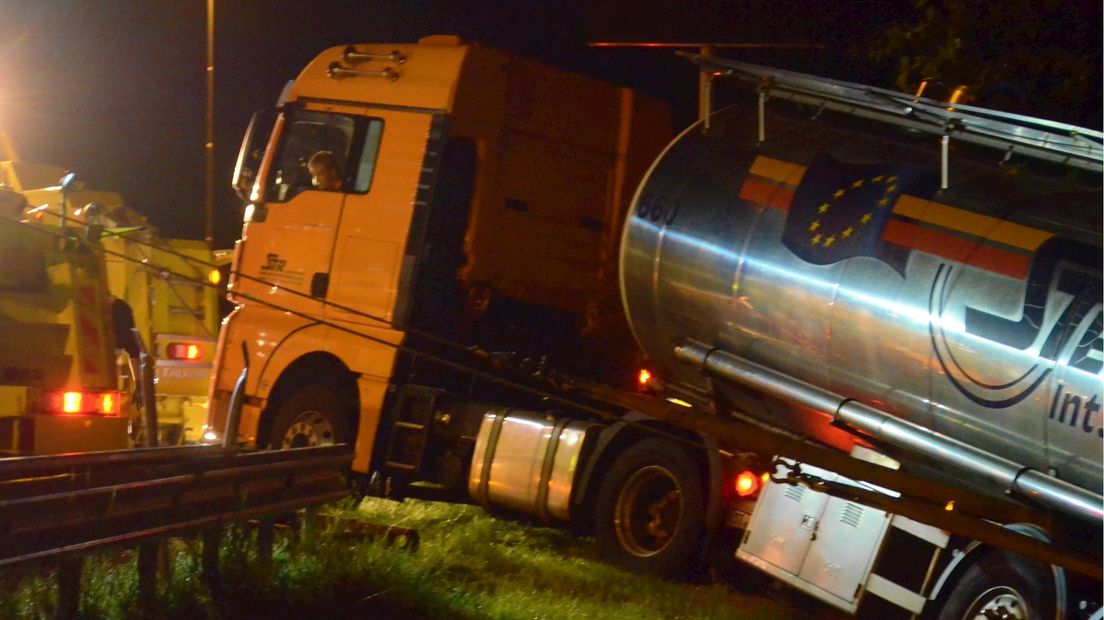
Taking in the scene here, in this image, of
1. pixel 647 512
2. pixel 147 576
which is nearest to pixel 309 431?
pixel 647 512

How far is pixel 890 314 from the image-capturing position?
641cm

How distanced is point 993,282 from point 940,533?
150 cm

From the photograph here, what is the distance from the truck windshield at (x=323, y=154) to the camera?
10195mm

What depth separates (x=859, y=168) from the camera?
679cm

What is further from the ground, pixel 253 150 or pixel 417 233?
pixel 253 150

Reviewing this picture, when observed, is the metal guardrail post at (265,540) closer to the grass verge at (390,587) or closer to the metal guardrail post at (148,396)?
the grass verge at (390,587)

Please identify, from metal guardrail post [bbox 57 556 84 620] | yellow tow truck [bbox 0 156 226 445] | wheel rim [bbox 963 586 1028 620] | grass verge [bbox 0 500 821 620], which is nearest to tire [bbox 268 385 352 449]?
grass verge [bbox 0 500 821 620]

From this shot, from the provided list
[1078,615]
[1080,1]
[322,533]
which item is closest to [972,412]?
[1078,615]

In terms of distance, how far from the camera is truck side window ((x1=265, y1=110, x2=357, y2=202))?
34.2ft

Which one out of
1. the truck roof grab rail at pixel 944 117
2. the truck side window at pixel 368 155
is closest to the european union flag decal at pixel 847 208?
the truck roof grab rail at pixel 944 117

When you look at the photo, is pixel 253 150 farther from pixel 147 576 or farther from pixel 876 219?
pixel 876 219

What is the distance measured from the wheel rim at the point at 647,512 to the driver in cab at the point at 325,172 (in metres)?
3.18

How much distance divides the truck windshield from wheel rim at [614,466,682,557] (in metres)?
2.97

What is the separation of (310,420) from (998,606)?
216 inches
